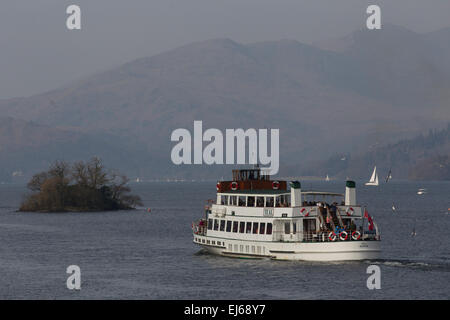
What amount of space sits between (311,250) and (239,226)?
8.62 m

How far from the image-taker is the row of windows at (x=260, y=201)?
77375mm

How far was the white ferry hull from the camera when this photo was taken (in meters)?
71.5

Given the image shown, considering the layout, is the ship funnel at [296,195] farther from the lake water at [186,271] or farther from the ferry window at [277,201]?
the lake water at [186,271]

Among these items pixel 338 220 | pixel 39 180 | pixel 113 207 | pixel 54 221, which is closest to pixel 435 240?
pixel 338 220

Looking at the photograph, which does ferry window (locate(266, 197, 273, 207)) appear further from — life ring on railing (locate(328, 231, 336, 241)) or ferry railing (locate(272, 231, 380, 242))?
life ring on railing (locate(328, 231, 336, 241))

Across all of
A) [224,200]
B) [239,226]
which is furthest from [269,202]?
[224,200]

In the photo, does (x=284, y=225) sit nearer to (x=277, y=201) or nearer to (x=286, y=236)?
(x=286, y=236)

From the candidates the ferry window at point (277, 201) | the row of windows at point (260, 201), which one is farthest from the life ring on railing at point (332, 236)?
the ferry window at point (277, 201)

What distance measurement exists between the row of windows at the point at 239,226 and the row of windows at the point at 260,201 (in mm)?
1826

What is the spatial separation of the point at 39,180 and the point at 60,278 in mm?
118818

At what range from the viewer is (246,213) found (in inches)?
3086

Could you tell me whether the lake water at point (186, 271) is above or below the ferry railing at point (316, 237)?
below

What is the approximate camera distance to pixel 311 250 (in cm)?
7319

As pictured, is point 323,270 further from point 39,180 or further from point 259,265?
point 39,180
